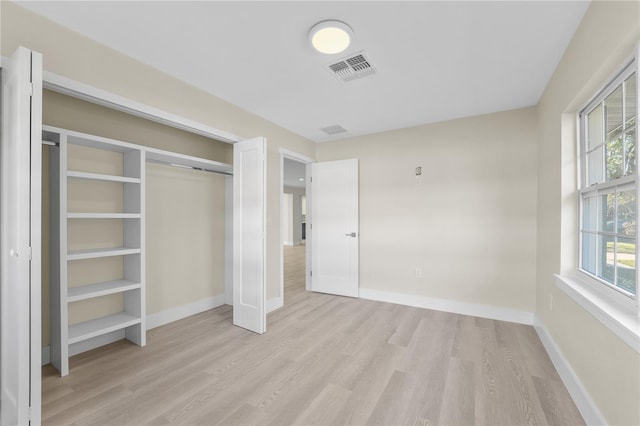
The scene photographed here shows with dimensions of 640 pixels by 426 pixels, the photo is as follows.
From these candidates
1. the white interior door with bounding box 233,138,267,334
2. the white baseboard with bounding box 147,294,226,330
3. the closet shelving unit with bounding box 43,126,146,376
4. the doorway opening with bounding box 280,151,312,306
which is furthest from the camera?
the doorway opening with bounding box 280,151,312,306

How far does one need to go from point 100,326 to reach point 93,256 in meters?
0.65

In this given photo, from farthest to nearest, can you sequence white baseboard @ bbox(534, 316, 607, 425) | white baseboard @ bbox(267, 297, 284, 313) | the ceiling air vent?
the ceiling air vent, white baseboard @ bbox(267, 297, 284, 313), white baseboard @ bbox(534, 316, 607, 425)

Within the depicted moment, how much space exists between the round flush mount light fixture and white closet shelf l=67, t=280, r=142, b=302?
8.65 ft

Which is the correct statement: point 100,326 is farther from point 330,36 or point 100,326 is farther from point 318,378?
point 330,36

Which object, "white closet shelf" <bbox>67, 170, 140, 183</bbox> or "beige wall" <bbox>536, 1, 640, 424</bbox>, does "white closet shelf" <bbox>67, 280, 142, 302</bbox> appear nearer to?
"white closet shelf" <bbox>67, 170, 140, 183</bbox>

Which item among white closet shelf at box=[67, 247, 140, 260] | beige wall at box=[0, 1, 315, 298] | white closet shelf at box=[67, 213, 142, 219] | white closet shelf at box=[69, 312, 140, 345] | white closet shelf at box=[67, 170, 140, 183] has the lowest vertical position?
white closet shelf at box=[69, 312, 140, 345]

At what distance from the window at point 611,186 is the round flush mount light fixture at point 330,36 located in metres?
1.62

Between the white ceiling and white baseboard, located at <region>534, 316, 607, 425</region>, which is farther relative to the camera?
the white ceiling

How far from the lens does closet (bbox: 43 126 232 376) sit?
2.20 meters

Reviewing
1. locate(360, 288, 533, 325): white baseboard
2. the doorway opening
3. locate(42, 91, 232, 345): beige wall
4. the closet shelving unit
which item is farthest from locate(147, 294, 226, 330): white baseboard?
locate(360, 288, 533, 325): white baseboard

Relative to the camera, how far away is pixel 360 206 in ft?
14.5

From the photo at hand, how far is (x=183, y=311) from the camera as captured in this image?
11.3ft

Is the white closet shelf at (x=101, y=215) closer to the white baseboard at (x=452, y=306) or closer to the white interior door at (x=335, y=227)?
the white interior door at (x=335, y=227)

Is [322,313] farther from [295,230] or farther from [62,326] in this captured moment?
[295,230]
